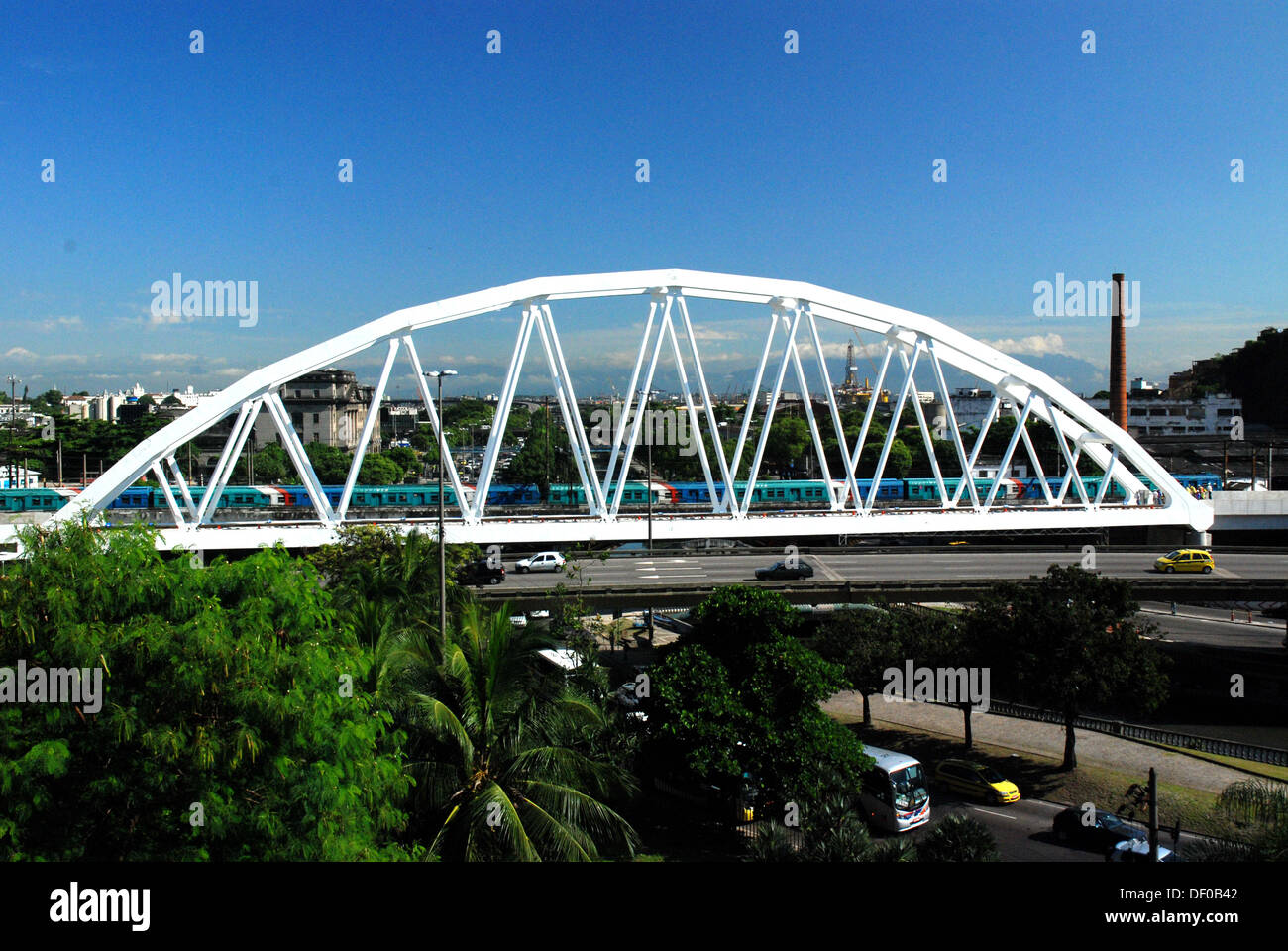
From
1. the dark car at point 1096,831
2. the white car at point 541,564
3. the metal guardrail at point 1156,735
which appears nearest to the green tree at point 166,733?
the dark car at point 1096,831

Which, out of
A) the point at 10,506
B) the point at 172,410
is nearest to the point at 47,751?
the point at 10,506

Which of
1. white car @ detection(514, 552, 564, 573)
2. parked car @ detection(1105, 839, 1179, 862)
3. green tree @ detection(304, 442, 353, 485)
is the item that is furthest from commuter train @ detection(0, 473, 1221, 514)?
parked car @ detection(1105, 839, 1179, 862)

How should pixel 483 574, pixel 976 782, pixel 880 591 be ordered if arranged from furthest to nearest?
pixel 483 574 → pixel 880 591 → pixel 976 782

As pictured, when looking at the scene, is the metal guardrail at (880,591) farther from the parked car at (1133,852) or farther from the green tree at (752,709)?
the parked car at (1133,852)

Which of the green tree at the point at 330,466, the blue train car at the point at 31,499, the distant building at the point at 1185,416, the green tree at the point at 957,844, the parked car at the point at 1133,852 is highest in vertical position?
the distant building at the point at 1185,416

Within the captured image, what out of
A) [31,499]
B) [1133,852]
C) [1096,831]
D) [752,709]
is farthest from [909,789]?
[31,499]

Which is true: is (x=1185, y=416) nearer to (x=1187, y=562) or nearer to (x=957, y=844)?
(x=1187, y=562)
